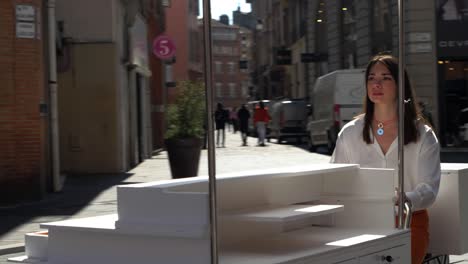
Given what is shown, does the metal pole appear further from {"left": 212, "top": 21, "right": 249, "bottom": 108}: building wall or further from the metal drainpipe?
the metal drainpipe

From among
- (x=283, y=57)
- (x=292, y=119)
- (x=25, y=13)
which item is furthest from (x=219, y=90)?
(x=292, y=119)

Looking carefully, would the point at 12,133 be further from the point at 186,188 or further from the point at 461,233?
the point at 186,188

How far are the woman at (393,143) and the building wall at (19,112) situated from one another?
31.1 ft

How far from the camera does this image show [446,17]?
29.0 metres

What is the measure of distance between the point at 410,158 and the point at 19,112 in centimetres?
1007

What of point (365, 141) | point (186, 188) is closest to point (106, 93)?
point (365, 141)

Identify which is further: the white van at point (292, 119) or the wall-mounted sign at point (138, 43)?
the white van at point (292, 119)

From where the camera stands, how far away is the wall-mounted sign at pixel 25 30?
13.5m

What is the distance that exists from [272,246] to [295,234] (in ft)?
1.10

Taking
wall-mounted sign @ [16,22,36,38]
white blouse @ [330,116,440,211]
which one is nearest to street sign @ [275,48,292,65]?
wall-mounted sign @ [16,22,36,38]

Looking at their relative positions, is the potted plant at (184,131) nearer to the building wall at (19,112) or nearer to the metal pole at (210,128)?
the building wall at (19,112)

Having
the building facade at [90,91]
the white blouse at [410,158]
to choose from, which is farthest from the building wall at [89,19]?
the white blouse at [410,158]

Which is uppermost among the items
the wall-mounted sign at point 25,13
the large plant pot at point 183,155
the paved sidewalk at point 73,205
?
the wall-mounted sign at point 25,13

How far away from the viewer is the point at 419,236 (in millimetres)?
4395
